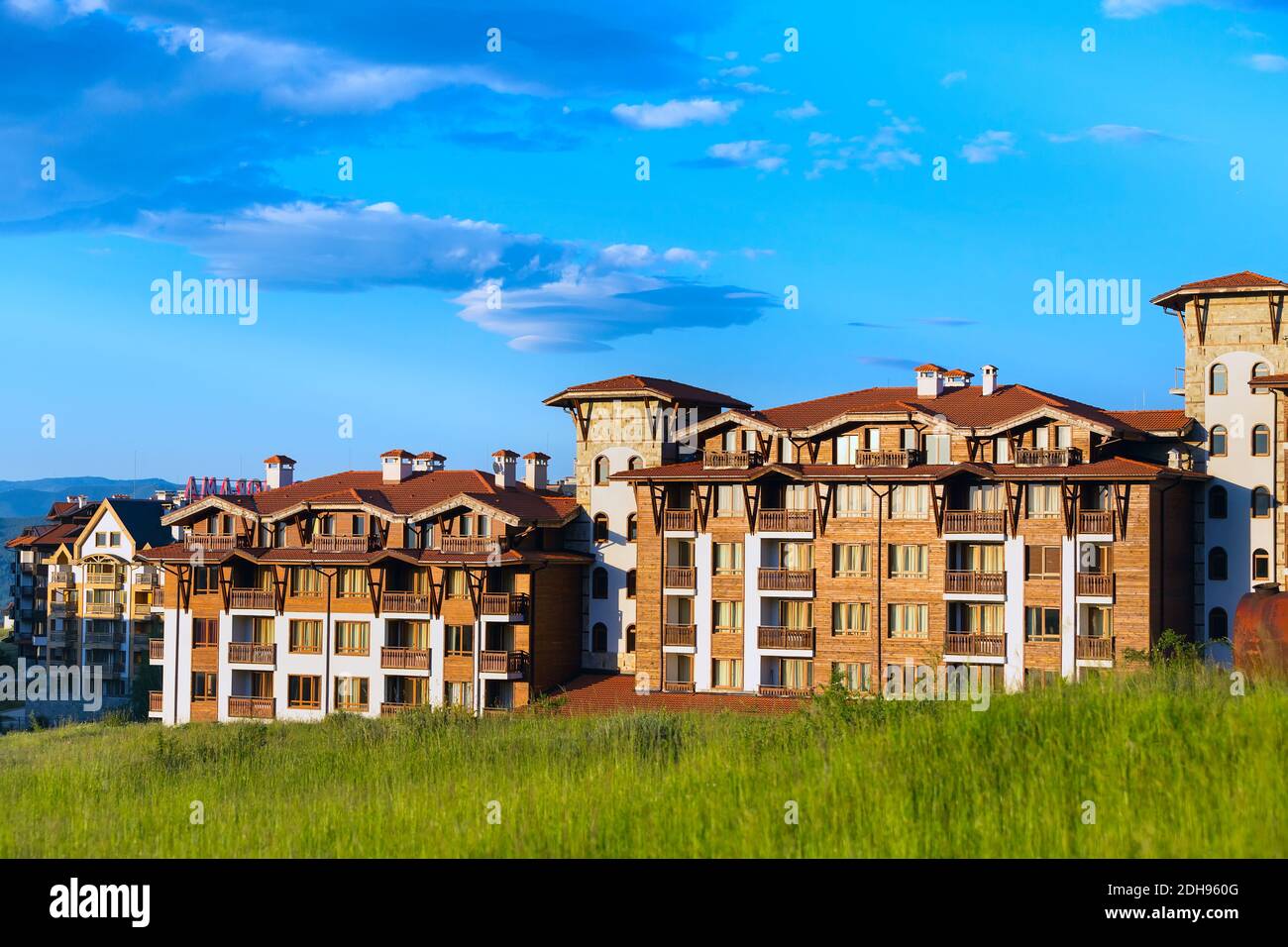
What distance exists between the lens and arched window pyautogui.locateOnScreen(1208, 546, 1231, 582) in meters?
53.6

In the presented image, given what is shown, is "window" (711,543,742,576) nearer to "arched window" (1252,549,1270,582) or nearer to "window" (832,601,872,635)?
"window" (832,601,872,635)

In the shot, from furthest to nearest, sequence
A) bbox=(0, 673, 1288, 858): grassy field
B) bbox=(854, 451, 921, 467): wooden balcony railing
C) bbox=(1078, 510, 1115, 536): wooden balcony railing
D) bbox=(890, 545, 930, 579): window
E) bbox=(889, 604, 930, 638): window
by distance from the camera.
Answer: bbox=(854, 451, 921, 467): wooden balcony railing
bbox=(890, 545, 930, 579): window
bbox=(889, 604, 930, 638): window
bbox=(1078, 510, 1115, 536): wooden balcony railing
bbox=(0, 673, 1288, 858): grassy field

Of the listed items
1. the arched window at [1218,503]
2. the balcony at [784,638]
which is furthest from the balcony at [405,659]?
the arched window at [1218,503]

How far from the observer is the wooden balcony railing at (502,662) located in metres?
55.5

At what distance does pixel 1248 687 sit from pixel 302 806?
1420cm

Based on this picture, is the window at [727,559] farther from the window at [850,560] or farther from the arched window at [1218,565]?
the arched window at [1218,565]

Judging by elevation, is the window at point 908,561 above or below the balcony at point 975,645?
above

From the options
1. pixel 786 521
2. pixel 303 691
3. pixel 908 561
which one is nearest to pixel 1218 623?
pixel 908 561

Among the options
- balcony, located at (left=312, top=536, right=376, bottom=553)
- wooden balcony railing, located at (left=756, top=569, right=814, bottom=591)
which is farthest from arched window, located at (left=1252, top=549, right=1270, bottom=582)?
balcony, located at (left=312, top=536, right=376, bottom=553)

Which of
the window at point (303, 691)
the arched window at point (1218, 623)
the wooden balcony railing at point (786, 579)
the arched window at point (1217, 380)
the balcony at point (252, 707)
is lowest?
the balcony at point (252, 707)

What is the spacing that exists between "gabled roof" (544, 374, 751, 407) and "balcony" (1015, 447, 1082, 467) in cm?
1532

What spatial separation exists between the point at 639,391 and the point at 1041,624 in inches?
762

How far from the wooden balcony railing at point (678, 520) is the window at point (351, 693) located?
46.5 ft
